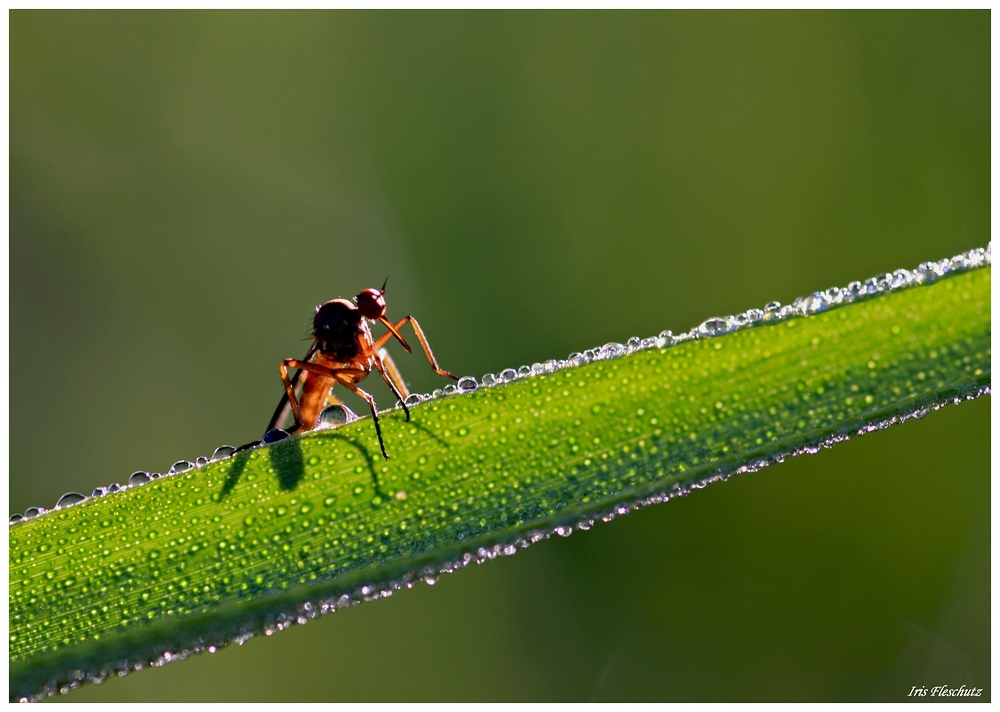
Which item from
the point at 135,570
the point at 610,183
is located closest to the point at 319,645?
the point at 135,570

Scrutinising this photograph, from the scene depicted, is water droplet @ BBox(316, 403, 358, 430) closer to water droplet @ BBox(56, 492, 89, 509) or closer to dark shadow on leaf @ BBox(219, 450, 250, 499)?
dark shadow on leaf @ BBox(219, 450, 250, 499)

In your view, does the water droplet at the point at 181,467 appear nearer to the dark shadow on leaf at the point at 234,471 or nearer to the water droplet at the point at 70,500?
the dark shadow on leaf at the point at 234,471

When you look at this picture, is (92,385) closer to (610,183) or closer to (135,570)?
(135,570)

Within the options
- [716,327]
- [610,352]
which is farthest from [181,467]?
[716,327]

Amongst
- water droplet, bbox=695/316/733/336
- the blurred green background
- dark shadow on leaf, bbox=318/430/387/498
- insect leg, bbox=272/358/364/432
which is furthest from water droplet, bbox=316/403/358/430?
the blurred green background

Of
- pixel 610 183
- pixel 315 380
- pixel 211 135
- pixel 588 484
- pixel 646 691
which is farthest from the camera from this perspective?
pixel 211 135

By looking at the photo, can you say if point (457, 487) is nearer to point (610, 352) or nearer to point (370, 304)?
point (610, 352)

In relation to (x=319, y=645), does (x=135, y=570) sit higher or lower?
higher

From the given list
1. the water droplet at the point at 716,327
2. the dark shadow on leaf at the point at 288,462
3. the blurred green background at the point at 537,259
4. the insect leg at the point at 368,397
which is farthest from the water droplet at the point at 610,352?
the blurred green background at the point at 537,259
